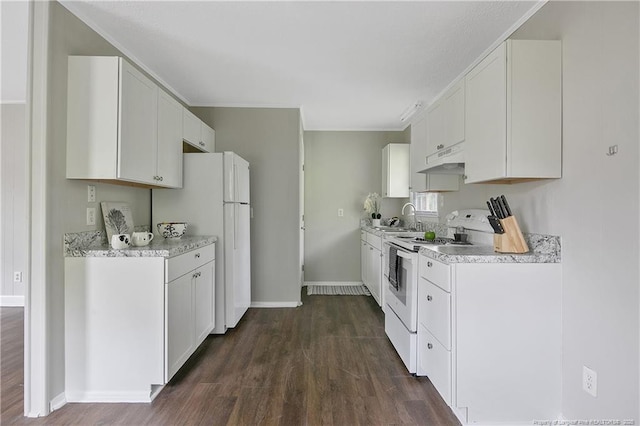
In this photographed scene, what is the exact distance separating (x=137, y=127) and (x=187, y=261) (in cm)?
99

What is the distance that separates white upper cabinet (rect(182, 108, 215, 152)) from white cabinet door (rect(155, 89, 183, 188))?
134mm

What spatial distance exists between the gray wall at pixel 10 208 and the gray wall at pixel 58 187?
261cm

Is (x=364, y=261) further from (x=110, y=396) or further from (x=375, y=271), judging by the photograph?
(x=110, y=396)

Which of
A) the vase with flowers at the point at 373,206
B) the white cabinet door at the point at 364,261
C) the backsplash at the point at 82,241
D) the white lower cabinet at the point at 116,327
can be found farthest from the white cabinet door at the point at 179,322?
the vase with flowers at the point at 373,206

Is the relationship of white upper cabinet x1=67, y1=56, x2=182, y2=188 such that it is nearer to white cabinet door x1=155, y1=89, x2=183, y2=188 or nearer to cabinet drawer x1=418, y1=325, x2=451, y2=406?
white cabinet door x1=155, y1=89, x2=183, y2=188

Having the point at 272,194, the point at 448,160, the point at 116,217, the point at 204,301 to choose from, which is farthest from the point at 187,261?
the point at 448,160

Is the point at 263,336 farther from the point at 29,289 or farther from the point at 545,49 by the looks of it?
the point at 545,49

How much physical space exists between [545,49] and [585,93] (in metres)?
0.35

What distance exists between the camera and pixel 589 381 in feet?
4.88

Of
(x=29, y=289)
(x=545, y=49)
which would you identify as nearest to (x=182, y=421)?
(x=29, y=289)

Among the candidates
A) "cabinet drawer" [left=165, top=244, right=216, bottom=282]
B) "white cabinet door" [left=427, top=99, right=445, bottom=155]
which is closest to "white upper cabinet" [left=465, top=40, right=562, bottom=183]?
"white cabinet door" [left=427, top=99, right=445, bottom=155]

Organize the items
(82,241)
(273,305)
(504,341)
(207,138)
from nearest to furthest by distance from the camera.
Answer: (504,341), (82,241), (207,138), (273,305)

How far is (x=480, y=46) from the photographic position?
2355 millimetres

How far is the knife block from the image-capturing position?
5.71ft
